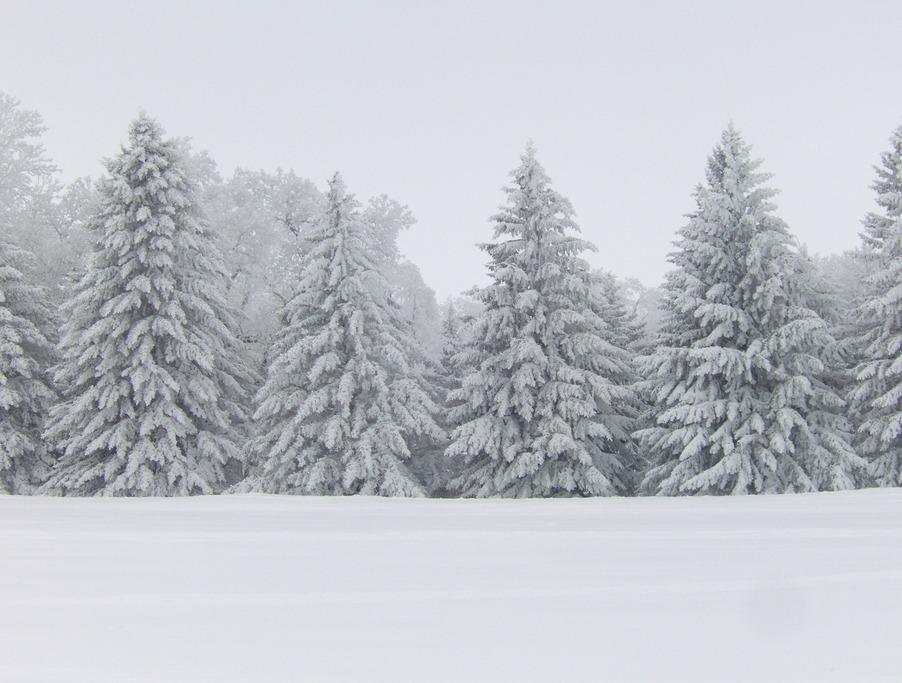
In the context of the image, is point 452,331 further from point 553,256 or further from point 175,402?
point 175,402

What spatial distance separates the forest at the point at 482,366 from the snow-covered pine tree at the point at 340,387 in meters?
0.08

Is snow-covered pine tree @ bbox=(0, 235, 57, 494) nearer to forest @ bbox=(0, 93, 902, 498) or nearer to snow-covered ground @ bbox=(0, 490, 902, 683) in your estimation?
forest @ bbox=(0, 93, 902, 498)

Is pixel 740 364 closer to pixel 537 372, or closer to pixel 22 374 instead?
pixel 537 372

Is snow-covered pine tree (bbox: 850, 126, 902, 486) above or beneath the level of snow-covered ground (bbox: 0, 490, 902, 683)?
above

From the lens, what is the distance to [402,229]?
29.9 m

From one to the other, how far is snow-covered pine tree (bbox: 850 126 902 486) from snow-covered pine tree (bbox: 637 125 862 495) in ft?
3.57

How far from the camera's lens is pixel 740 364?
61.3 ft

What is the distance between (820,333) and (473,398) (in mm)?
9599

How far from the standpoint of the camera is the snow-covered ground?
3221 millimetres

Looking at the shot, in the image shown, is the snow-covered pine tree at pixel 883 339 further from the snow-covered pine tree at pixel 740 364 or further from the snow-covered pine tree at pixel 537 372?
the snow-covered pine tree at pixel 537 372

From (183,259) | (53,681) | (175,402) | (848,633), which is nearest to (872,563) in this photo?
(848,633)

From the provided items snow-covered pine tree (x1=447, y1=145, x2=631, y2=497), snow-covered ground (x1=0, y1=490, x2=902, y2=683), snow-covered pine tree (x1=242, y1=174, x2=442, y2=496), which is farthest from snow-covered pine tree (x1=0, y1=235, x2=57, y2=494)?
snow-covered ground (x1=0, y1=490, x2=902, y2=683)

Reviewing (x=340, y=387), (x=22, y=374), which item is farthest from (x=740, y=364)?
(x=22, y=374)

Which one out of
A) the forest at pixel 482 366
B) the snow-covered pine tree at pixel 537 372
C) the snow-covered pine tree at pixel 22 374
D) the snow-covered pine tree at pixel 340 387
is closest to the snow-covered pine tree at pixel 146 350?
the forest at pixel 482 366
